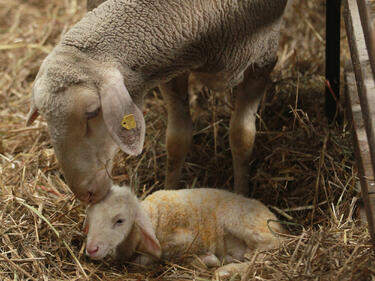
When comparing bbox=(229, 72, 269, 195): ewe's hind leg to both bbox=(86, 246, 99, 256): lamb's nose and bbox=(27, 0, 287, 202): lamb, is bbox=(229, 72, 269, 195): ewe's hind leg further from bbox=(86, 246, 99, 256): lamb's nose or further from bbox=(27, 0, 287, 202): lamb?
bbox=(86, 246, 99, 256): lamb's nose

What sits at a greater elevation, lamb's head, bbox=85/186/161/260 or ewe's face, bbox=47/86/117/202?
ewe's face, bbox=47/86/117/202

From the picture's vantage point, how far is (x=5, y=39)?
5336 mm

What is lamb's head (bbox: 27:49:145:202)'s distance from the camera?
7.64ft

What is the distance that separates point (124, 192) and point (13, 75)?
8.20 ft

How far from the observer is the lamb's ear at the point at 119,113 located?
7.60 feet

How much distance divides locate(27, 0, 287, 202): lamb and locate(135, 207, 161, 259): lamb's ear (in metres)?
0.25

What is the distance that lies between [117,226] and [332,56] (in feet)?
6.10

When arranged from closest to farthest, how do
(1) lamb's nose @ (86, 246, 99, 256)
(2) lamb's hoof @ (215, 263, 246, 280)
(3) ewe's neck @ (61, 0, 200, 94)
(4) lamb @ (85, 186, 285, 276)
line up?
(3) ewe's neck @ (61, 0, 200, 94) → (1) lamb's nose @ (86, 246, 99, 256) → (2) lamb's hoof @ (215, 263, 246, 280) → (4) lamb @ (85, 186, 285, 276)

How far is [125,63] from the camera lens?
8.16 feet

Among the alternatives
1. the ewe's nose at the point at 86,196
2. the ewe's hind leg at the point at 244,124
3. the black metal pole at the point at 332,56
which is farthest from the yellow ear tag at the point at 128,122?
the black metal pole at the point at 332,56

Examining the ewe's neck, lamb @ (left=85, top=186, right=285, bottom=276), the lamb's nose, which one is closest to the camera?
the ewe's neck

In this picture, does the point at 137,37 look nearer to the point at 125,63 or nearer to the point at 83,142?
the point at 125,63

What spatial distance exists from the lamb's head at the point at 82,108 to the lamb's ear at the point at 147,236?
0.45 metres

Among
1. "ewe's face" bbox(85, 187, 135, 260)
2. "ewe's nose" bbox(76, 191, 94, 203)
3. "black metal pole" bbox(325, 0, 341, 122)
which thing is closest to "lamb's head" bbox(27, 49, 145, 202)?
"ewe's nose" bbox(76, 191, 94, 203)
